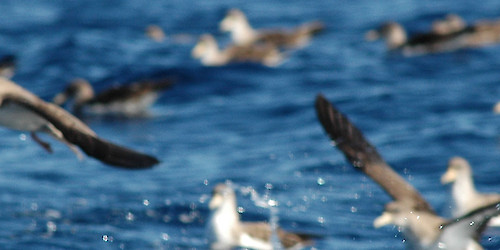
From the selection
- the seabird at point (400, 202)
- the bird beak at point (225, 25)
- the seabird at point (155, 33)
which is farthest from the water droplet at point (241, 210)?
the bird beak at point (225, 25)

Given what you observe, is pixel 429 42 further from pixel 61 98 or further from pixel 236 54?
pixel 61 98

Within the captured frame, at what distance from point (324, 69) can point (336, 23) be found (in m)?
4.29

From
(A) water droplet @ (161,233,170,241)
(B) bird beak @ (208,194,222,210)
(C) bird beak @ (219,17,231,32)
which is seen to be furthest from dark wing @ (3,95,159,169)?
(C) bird beak @ (219,17,231,32)

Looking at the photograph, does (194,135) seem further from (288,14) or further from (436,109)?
(288,14)

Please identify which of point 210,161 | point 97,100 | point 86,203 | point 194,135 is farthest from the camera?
point 97,100

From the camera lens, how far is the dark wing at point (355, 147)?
7.04 metres

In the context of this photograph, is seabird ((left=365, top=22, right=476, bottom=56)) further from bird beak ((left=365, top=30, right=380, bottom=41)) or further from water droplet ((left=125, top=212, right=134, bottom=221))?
water droplet ((left=125, top=212, right=134, bottom=221))

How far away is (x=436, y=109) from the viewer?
1310 cm

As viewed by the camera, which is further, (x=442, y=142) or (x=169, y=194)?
(x=442, y=142)

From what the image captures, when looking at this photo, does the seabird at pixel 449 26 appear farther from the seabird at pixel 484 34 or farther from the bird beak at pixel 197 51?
the bird beak at pixel 197 51

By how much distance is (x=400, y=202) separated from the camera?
7.38 m

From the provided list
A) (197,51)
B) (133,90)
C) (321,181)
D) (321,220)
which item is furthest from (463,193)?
(197,51)

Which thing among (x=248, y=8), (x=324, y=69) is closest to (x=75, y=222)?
(x=324, y=69)

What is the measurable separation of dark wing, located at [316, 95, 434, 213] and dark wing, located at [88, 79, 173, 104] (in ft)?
22.5
